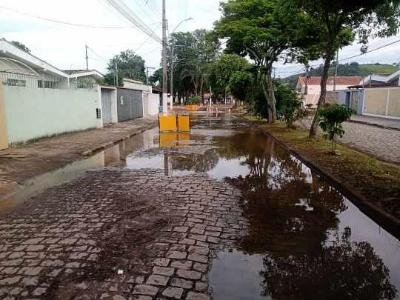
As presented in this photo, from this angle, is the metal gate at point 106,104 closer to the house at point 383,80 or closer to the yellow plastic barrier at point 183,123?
the yellow plastic barrier at point 183,123

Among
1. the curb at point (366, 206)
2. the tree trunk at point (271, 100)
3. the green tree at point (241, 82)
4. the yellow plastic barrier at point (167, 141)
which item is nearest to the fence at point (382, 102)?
the tree trunk at point (271, 100)

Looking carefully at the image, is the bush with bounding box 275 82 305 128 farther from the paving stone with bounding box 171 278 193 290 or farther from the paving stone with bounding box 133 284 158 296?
the paving stone with bounding box 133 284 158 296

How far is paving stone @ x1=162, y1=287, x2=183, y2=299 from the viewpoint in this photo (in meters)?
4.02

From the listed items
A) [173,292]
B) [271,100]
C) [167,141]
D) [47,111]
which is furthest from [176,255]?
[271,100]

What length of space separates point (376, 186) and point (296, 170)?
3175 millimetres

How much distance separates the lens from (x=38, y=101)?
17219 millimetres

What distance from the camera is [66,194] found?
27.5 ft

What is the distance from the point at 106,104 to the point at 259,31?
1222 cm

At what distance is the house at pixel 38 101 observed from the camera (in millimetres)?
14828

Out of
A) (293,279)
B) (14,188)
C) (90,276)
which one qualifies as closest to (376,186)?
(293,279)

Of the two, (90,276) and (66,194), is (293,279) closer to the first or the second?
(90,276)

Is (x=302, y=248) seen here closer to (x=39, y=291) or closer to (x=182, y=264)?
(x=182, y=264)

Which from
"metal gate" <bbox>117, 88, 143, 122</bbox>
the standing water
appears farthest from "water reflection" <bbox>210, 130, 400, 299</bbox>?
"metal gate" <bbox>117, 88, 143, 122</bbox>

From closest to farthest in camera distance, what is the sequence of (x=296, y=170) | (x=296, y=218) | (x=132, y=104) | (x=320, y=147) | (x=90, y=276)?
(x=90, y=276) < (x=296, y=218) < (x=296, y=170) < (x=320, y=147) < (x=132, y=104)
